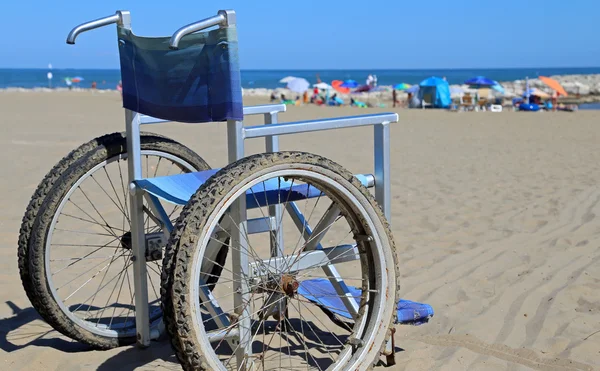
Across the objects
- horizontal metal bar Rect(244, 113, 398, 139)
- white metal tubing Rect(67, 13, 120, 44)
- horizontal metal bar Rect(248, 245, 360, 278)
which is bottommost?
horizontal metal bar Rect(248, 245, 360, 278)

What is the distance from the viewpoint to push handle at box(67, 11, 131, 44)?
3.17 meters

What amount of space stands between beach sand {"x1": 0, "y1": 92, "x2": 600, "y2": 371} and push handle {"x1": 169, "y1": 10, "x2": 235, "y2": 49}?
4.96ft

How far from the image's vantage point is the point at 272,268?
299 centimetres

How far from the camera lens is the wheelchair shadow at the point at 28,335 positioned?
3537 millimetres

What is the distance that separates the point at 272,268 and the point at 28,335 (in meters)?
1.49

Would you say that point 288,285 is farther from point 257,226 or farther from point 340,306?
point 340,306

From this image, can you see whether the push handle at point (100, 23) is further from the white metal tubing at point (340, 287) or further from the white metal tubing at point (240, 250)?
the white metal tubing at point (340, 287)

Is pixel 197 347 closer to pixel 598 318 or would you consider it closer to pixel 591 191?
pixel 598 318

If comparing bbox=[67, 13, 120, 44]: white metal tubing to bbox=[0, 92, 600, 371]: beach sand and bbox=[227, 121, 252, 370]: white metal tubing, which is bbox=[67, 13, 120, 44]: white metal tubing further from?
bbox=[0, 92, 600, 371]: beach sand

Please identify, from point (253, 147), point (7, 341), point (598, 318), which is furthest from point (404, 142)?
point (7, 341)

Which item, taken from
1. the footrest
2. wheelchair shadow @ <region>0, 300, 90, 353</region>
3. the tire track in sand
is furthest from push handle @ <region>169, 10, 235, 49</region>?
the tire track in sand

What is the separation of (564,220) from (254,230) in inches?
154

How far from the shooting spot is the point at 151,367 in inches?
129

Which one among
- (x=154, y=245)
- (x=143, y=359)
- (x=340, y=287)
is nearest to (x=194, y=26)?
(x=154, y=245)
